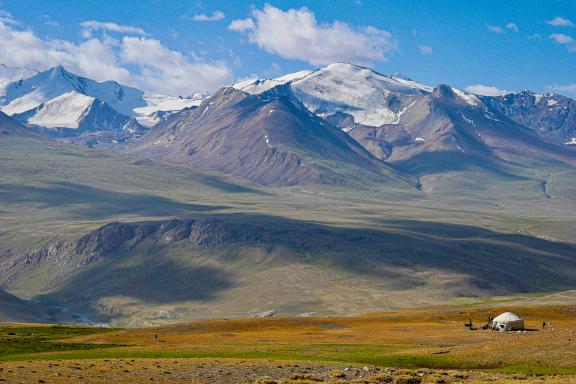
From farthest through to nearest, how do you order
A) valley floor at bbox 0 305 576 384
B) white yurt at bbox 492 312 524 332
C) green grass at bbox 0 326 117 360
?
white yurt at bbox 492 312 524 332 < green grass at bbox 0 326 117 360 < valley floor at bbox 0 305 576 384

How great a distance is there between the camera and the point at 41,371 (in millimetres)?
54531

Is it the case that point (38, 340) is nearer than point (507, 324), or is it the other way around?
point (38, 340)

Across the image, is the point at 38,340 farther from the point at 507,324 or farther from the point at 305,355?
the point at 507,324

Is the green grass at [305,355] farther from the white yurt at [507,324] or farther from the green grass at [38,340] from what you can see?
the white yurt at [507,324]

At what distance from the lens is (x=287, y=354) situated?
72.6 meters

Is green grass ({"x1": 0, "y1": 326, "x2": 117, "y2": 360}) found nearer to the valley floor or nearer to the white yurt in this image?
the valley floor

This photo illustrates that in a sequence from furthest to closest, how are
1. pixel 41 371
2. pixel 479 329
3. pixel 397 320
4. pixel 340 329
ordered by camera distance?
1. pixel 397 320
2. pixel 340 329
3. pixel 479 329
4. pixel 41 371

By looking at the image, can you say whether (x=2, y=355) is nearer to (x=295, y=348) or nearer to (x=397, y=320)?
(x=295, y=348)

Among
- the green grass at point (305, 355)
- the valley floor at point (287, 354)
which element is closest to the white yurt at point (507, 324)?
the valley floor at point (287, 354)

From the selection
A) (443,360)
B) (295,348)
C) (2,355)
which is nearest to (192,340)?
(295,348)

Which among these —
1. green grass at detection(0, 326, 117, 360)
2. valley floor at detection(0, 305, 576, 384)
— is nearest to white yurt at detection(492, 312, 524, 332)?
valley floor at detection(0, 305, 576, 384)

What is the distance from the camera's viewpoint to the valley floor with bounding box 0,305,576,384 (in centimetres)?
5447

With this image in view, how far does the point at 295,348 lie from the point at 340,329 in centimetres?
3124

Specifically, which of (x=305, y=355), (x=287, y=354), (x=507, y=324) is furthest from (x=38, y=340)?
(x=507, y=324)
